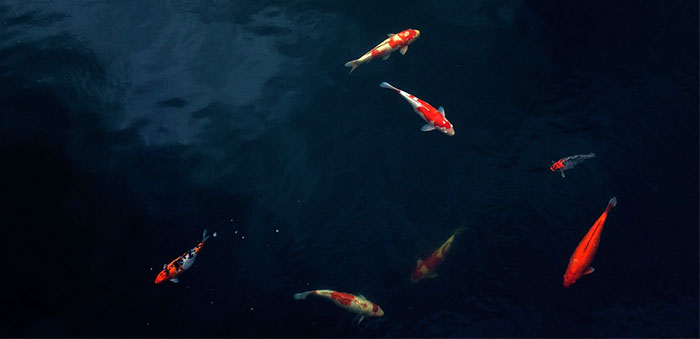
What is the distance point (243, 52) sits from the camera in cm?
775

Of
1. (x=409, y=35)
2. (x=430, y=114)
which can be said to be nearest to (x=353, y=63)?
(x=409, y=35)

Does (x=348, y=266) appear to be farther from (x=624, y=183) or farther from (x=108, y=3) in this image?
(x=108, y=3)

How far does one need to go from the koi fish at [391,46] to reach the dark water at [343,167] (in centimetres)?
44

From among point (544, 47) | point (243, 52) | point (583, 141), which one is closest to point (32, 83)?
point (243, 52)

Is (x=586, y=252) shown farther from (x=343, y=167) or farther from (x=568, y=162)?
(x=343, y=167)

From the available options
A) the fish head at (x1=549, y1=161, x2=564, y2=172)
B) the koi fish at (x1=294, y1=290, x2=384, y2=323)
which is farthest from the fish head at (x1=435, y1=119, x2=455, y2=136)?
the koi fish at (x1=294, y1=290, x2=384, y2=323)

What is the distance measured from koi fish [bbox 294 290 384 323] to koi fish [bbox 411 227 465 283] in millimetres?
787

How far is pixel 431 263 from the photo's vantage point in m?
6.73

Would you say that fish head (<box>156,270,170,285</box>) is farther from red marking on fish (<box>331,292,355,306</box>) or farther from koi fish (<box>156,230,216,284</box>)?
red marking on fish (<box>331,292,355,306</box>)

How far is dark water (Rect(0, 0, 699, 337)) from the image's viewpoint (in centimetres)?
682

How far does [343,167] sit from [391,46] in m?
2.03

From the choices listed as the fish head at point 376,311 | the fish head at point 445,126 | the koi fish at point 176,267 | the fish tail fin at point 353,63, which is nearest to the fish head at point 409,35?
the fish tail fin at point 353,63

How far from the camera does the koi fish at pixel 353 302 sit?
21.3 ft

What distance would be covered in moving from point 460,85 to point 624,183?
9.51 feet
